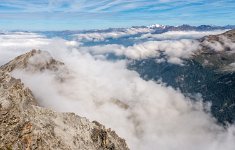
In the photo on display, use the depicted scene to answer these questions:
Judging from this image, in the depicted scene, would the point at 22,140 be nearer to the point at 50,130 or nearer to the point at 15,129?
the point at 15,129

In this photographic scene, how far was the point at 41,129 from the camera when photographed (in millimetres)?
112438

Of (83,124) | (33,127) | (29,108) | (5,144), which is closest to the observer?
(5,144)

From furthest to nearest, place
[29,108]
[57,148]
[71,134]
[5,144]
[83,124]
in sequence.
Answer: [83,124]
[71,134]
[29,108]
[57,148]
[5,144]

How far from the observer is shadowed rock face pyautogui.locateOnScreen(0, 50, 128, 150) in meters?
101

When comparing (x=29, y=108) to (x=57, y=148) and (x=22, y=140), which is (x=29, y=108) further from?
(x=22, y=140)

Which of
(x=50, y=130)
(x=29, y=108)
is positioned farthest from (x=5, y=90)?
(x=50, y=130)

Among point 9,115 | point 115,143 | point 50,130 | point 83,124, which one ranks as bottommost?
point 115,143

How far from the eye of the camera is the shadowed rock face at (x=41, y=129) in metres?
101

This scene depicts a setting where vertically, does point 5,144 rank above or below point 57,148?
above

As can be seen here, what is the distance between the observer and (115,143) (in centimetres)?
16738

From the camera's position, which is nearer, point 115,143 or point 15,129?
point 15,129

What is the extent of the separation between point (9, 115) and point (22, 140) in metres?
13.3

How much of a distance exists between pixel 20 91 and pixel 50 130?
28.8m

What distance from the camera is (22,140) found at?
98812 millimetres
